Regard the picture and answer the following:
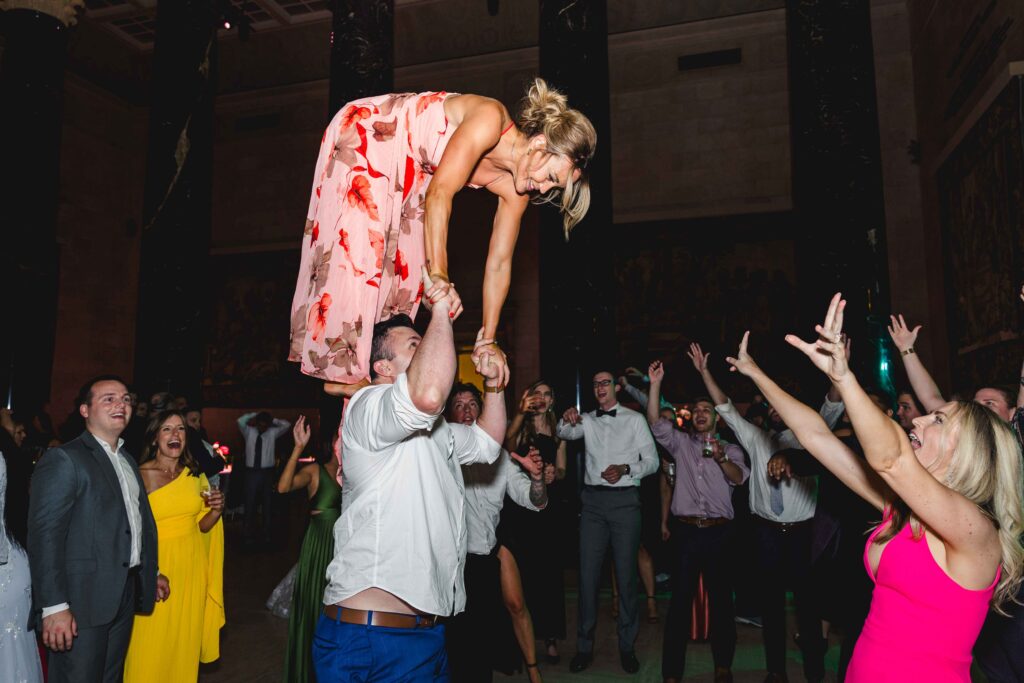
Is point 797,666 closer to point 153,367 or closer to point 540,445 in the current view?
point 540,445

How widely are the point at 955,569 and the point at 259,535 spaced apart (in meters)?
9.79

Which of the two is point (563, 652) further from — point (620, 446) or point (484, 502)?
point (484, 502)

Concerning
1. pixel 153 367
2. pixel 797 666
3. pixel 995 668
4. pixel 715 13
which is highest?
pixel 715 13

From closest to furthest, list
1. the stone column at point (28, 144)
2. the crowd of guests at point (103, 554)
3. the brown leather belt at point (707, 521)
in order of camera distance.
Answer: the crowd of guests at point (103, 554), the brown leather belt at point (707, 521), the stone column at point (28, 144)

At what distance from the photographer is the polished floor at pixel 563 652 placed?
539 centimetres

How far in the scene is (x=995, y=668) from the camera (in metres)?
3.27

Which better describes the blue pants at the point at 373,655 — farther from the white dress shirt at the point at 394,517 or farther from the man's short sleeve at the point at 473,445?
the man's short sleeve at the point at 473,445

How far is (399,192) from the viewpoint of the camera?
2.88m

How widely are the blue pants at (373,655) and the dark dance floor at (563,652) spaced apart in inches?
127

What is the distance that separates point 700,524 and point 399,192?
3.68 meters

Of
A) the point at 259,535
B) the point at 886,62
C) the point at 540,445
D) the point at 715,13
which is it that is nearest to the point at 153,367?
the point at 259,535

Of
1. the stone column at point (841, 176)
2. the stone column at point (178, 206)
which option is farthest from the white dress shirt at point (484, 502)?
the stone column at point (178, 206)

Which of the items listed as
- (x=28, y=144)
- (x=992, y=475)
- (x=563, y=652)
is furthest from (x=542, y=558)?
(x=28, y=144)

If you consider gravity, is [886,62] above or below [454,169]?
above
